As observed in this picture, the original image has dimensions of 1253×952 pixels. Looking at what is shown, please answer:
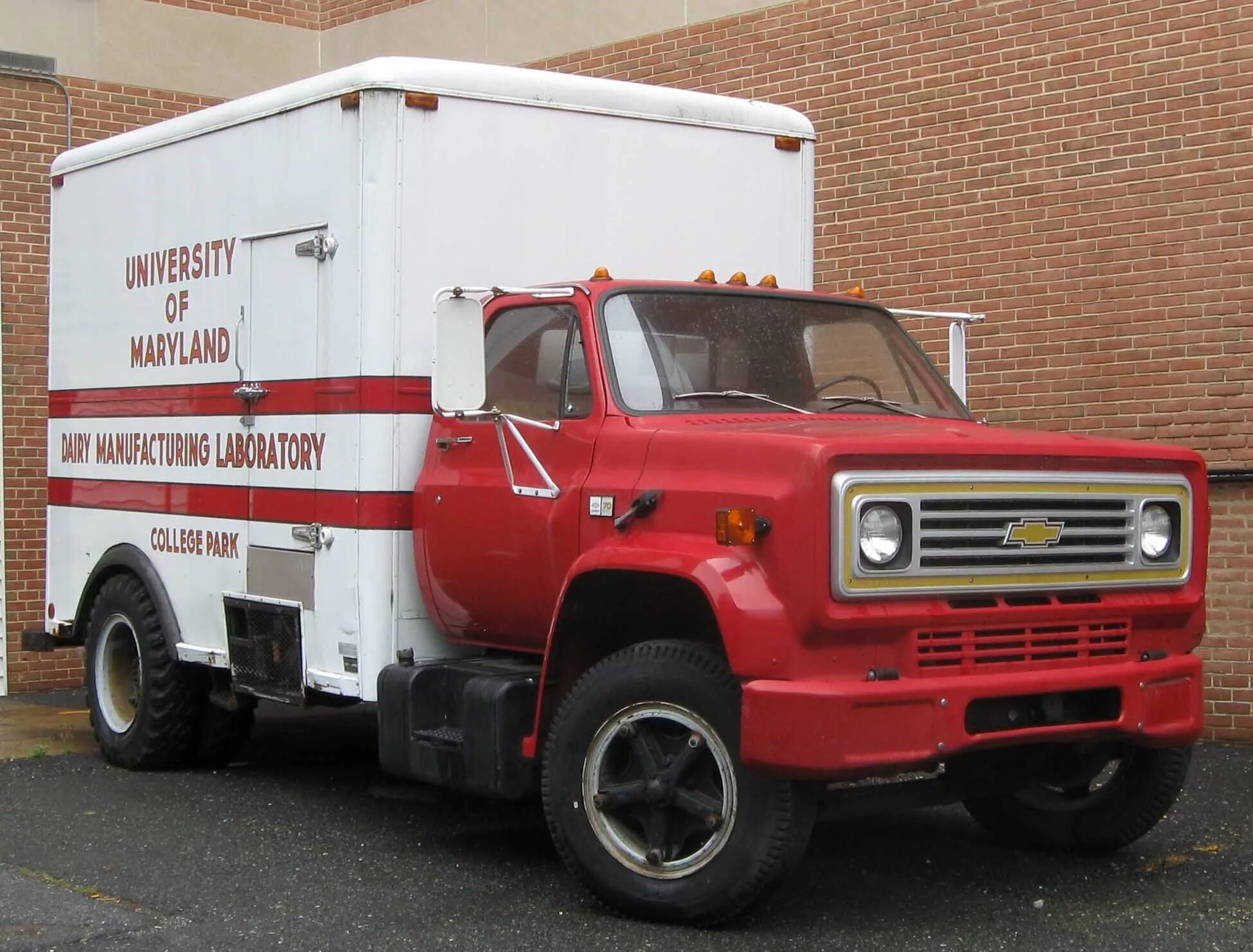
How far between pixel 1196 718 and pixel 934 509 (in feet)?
4.56

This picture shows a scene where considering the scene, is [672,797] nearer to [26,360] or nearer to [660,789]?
[660,789]

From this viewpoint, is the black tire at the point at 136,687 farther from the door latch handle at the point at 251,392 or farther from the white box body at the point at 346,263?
the door latch handle at the point at 251,392

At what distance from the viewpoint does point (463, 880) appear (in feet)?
21.4

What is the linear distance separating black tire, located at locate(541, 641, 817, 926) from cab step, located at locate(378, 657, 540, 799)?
29cm

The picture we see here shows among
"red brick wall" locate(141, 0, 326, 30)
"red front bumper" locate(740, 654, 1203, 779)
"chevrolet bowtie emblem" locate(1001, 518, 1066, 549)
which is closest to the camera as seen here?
"red front bumper" locate(740, 654, 1203, 779)

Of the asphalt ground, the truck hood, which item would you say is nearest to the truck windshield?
the truck hood

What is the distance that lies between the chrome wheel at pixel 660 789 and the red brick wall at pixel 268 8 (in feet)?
31.6

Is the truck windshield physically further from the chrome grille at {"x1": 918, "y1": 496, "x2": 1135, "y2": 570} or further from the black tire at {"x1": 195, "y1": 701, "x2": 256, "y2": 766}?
the black tire at {"x1": 195, "y1": 701, "x2": 256, "y2": 766}

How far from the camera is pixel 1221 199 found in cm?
963

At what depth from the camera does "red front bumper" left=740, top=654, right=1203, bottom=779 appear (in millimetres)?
5332

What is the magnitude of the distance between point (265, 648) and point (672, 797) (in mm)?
2762

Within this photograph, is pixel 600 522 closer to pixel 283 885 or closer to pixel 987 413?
pixel 283 885

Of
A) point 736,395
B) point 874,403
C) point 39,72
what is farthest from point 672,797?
point 39,72

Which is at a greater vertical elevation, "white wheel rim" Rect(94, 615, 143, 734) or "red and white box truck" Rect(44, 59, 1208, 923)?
"red and white box truck" Rect(44, 59, 1208, 923)
